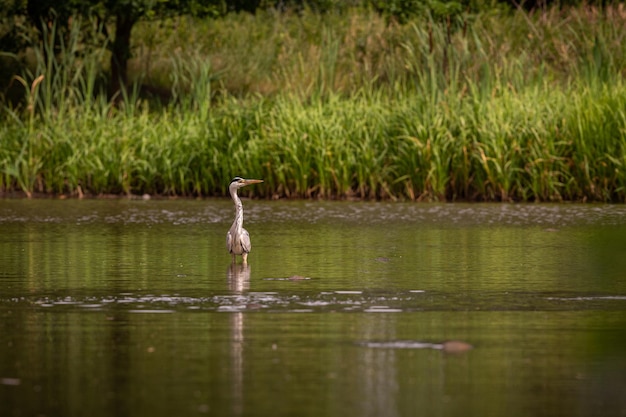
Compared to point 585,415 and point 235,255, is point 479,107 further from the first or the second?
point 585,415

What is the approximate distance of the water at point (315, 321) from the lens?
20.5ft

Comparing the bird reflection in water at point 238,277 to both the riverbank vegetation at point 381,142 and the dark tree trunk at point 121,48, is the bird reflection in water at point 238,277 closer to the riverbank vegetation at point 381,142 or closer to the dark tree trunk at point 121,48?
the riverbank vegetation at point 381,142

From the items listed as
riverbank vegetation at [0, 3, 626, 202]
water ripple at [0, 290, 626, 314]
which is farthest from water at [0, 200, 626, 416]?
riverbank vegetation at [0, 3, 626, 202]

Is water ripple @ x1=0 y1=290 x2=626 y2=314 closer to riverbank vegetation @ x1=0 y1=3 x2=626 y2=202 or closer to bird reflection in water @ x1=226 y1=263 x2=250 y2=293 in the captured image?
bird reflection in water @ x1=226 y1=263 x2=250 y2=293

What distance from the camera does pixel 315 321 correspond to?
28.1 ft

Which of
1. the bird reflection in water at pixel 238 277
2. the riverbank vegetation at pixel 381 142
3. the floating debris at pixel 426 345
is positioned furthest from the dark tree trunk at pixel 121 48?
the floating debris at pixel 426 345

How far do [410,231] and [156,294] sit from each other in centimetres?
619

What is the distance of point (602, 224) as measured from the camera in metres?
16.4

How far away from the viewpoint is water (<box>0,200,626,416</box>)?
20.5ft

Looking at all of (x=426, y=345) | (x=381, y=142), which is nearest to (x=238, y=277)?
(x=426, y=345)

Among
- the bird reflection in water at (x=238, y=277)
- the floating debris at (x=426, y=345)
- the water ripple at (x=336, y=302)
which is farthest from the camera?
the bird reflection in water at (x=238, y=277)

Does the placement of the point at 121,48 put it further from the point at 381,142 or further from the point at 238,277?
the point at 238,277

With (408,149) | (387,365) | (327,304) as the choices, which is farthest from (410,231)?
(387,365)

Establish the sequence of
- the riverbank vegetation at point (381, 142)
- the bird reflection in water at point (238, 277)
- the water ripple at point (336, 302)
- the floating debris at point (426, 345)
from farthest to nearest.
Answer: the riverbank vegetation at point (381, 142) → the bird reflection in water at point (238, 277) → the water ripple at point (336, 302) → the floating debris at point (426, 345)
